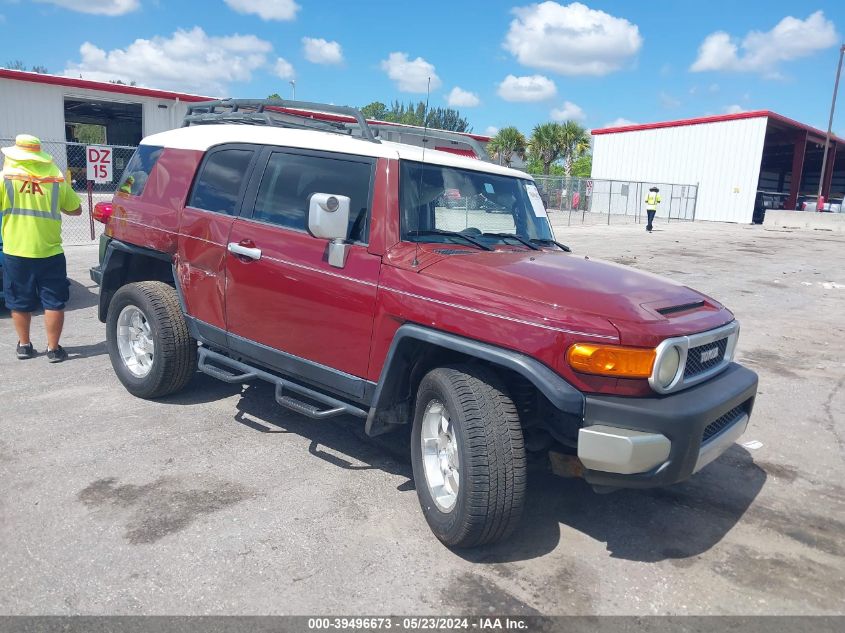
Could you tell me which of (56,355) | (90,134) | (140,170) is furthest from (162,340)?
(90,134)

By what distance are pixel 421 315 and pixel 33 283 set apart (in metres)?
4.37

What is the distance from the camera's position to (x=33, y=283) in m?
6.11

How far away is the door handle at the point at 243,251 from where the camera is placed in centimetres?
425

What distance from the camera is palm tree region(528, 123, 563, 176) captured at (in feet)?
163

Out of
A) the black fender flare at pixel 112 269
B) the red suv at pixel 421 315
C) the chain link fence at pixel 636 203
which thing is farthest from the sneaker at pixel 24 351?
the chain link fence at pixel 636 203

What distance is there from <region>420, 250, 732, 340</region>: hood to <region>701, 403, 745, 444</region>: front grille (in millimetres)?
466

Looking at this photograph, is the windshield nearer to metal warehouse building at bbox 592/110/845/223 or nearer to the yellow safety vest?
the yellow safety vest

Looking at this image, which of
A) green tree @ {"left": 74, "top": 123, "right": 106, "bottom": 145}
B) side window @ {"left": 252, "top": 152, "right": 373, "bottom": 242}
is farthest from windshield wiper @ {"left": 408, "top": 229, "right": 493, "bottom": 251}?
green tree @ {"left": 74, "top": 123, "right": 106, "bottom": 145}

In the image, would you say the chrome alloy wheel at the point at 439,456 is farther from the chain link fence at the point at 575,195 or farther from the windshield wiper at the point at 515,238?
the chain link fence at the point at 575,195

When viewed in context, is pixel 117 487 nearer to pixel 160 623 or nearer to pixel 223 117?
pixel 160 623

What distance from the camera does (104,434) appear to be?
15.0 ft

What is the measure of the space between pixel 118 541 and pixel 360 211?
211 cm

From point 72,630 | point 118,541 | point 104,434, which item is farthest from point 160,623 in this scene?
point 104,434

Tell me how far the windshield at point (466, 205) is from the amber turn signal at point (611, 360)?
119cm
